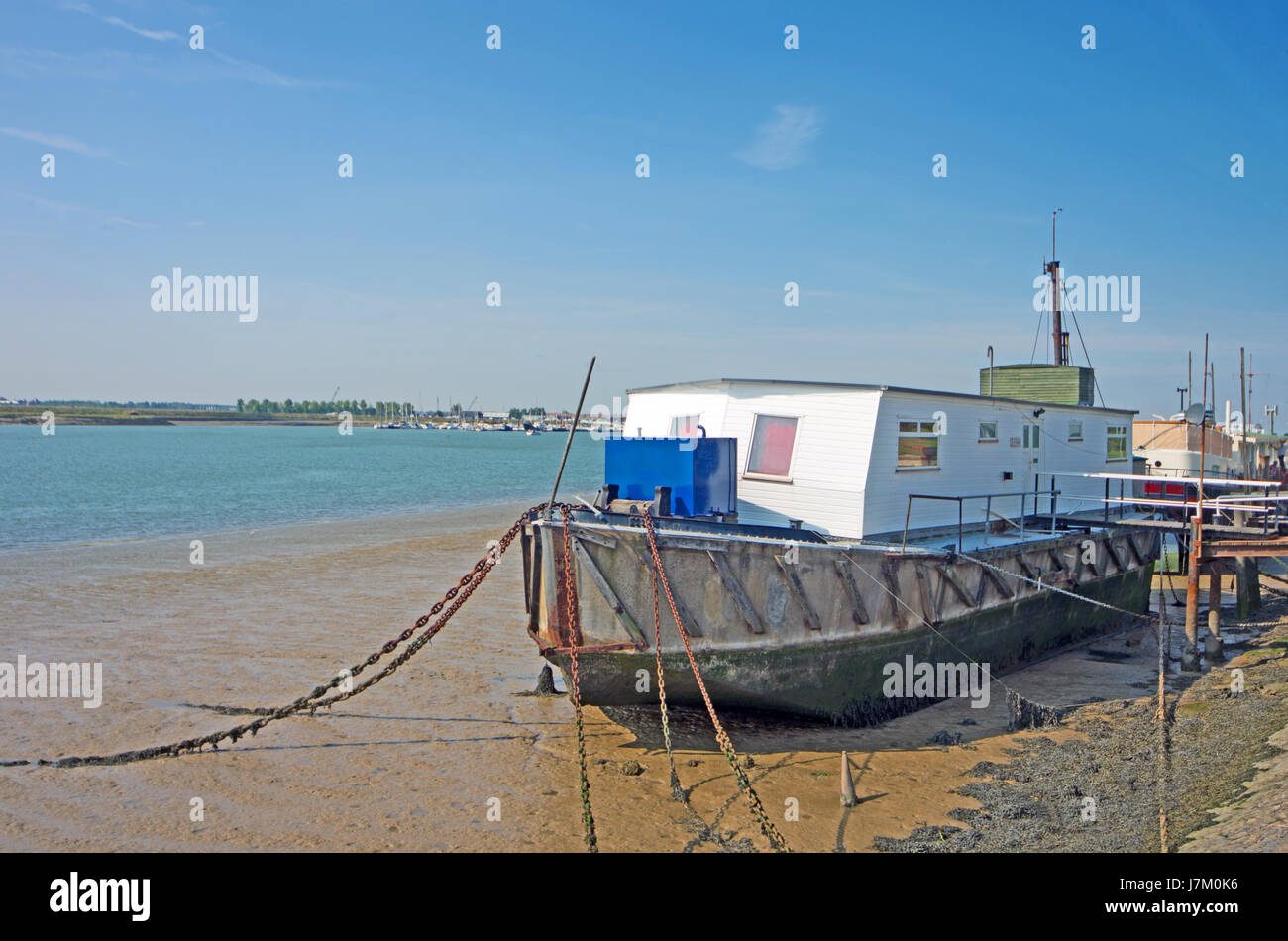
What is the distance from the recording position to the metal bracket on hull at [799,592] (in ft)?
35.8

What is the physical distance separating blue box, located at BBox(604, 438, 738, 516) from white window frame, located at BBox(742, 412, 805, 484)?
78 centimetres

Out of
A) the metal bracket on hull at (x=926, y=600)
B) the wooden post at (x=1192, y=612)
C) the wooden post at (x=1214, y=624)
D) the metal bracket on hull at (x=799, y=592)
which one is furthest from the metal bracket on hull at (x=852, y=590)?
the wooden post at (x=1214, y=624)

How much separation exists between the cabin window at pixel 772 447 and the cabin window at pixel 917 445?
1679mm

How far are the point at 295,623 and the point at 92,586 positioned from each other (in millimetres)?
6920

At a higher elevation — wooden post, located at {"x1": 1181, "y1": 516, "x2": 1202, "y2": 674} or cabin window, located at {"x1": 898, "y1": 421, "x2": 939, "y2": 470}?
cabin window, located at {"x1": 898, "y1": 421, "x2": 939, "y2": 470}

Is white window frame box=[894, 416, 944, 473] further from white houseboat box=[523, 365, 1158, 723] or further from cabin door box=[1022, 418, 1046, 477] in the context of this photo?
cabin door box=[1022, 418, 1046, 477]

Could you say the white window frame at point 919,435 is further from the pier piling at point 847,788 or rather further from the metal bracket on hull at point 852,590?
the pier piling at point 847,788

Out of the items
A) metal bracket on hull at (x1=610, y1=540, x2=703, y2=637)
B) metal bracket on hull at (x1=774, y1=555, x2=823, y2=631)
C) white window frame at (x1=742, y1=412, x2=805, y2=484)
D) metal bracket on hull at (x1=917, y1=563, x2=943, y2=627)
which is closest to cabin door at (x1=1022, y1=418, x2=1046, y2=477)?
metal bracket on hull at (x1=917, y1=563, x2=943, y2=627)

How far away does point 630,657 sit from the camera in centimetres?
1052

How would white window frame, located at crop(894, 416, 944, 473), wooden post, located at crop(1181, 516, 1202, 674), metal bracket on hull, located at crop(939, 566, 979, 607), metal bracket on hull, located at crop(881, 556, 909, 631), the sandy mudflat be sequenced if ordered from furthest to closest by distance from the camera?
wooden post, located at crop(1181, 516, 1202, 674) < white window frame, located at crop(894, 416, 944, 473) < metal bracket on hull, located at crop(939, 566, 979, 607) < metal bracket on hull, located at crop(881, 556, 909, 631) < the sandy mudflat

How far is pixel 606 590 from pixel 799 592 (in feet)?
8.26

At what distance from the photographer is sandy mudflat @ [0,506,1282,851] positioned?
27.4 ft
